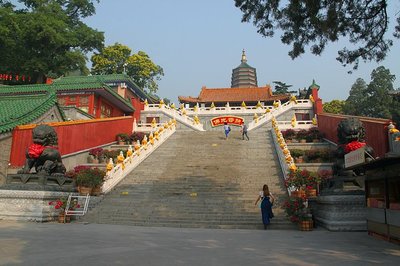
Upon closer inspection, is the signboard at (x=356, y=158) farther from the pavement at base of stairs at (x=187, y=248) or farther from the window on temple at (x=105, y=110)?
the window on temple at (x=105, y=110)

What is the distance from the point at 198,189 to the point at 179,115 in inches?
662

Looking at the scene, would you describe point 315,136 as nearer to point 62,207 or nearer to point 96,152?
point 96,152

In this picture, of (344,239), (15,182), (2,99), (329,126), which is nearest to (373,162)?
(344,239)

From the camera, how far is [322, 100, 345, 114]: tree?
50375mm

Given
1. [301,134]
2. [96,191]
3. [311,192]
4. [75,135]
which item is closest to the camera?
[311,192]

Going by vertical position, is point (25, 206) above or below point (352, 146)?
below

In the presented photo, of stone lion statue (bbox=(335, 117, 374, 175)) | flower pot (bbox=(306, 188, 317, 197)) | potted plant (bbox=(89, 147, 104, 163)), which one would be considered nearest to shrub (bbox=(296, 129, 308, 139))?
stone lion statue (bbox=(335, 117, 374, 175))

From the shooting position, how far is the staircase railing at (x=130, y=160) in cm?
1339

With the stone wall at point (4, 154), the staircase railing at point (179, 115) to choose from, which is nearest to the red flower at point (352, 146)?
the stone wall at point (4, 154)

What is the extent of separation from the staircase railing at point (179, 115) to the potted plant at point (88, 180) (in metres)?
16.5

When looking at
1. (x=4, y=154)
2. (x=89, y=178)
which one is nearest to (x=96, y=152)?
(x=4, y=154)

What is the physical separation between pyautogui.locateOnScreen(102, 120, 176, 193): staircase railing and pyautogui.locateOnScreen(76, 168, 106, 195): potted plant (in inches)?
24.6

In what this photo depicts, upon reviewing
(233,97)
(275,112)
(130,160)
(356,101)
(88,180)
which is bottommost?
(88,180)

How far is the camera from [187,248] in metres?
6.11
